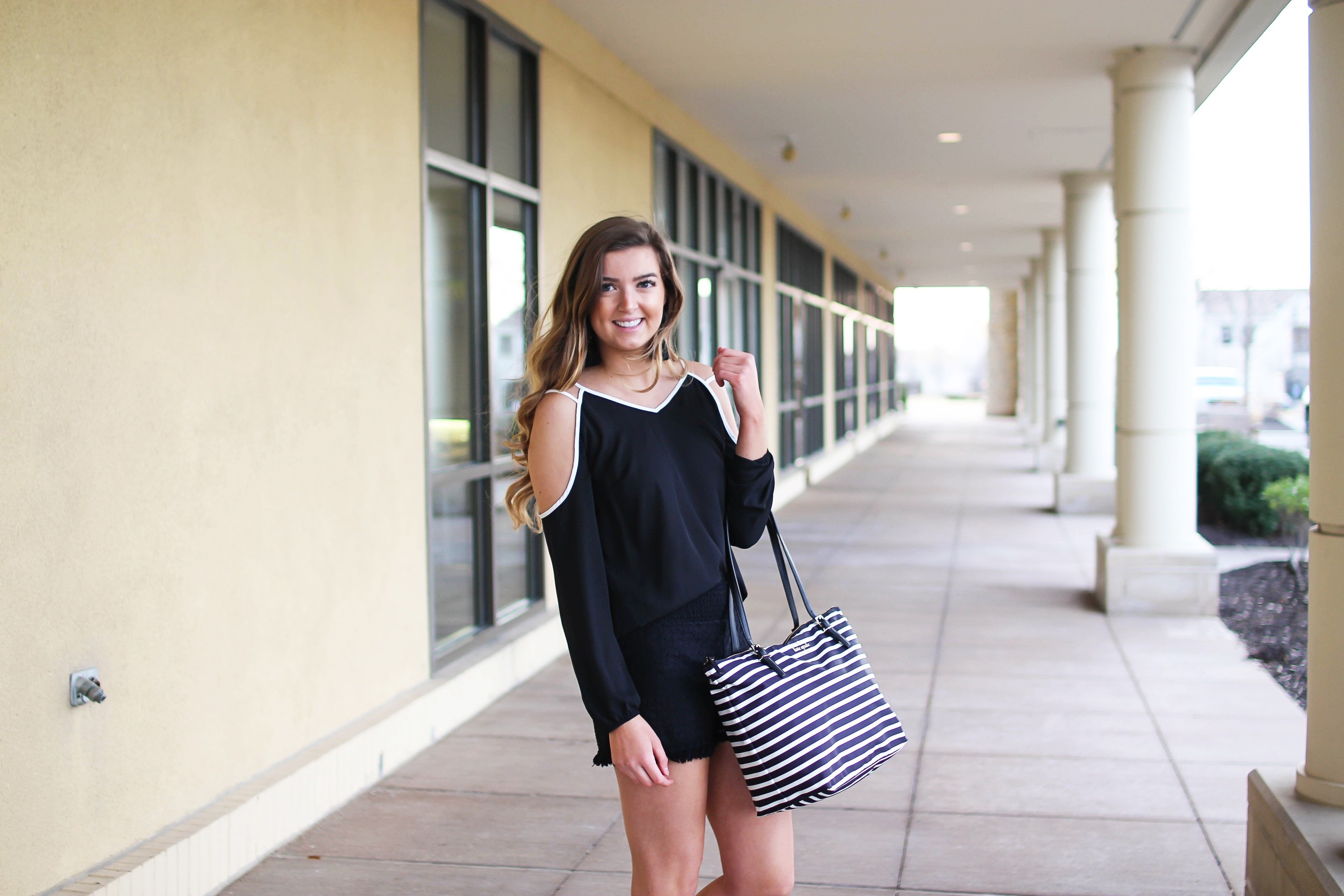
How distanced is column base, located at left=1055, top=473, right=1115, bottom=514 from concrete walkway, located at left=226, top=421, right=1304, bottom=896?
5.09m

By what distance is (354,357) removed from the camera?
4719 millimetres

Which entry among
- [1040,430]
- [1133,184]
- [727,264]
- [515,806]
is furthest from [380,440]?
[1040,430]

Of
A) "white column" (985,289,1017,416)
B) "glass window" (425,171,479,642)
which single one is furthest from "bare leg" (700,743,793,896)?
"white column" (985,289,1017,416)

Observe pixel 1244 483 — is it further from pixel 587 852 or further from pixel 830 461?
pixel 587 852

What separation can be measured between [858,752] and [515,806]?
2.57 m

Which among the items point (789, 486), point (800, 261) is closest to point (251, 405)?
point (789, 486)

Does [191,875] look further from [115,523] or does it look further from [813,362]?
[813,362]

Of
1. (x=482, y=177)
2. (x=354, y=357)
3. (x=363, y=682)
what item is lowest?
(x=363, y=682)

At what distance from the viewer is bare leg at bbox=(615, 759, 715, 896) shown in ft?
7.45

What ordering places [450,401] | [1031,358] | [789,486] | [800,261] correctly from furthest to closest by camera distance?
1. [1031,358]
2. [800,261]
3. [789,486]
4. [450,401]

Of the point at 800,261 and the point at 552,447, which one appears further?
the point at 800,261

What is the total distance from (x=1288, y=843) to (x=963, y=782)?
5.88ft

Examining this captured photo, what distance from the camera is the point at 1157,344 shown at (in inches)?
325

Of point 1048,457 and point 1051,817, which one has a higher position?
point 1048,457
